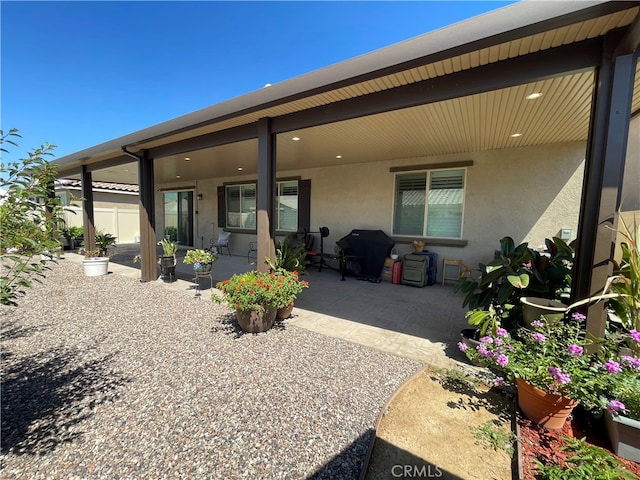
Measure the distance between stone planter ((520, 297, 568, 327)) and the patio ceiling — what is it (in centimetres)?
178

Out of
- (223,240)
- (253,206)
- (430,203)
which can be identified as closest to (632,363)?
(430,203)

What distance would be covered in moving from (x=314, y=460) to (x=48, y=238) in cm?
196

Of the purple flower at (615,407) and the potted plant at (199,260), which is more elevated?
the potted plant at (199,260)

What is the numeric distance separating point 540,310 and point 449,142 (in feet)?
10.6

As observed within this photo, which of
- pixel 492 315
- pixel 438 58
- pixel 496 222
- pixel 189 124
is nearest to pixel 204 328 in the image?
pixel 189 124

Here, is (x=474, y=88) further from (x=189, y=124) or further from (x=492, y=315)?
(x=189, y=124)

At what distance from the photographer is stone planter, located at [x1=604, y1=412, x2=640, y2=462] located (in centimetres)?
138

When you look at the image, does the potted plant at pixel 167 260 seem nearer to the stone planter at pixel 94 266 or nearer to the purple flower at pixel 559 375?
the stone planter at pixel 94 266

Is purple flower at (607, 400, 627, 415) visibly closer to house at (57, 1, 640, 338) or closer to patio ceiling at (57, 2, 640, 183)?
house at (57, 1, 640, 338)

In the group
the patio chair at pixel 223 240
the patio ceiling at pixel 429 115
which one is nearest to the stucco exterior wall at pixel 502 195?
the patio ceiling at pixel 429 115

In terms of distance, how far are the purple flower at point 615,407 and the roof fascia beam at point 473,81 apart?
2.16m

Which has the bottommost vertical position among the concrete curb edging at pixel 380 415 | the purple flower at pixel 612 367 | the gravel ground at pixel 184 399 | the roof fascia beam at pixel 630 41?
the gravel ground at pixel 184 399

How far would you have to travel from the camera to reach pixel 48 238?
5.01 feet

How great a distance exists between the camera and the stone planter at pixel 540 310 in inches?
81.4
